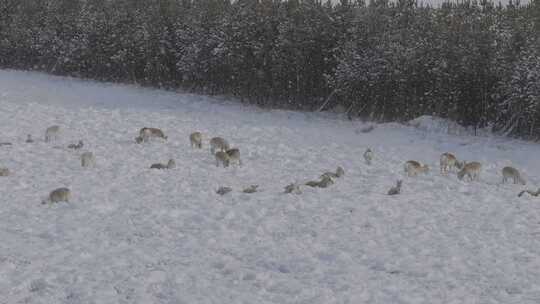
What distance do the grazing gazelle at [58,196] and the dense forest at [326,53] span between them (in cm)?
1139

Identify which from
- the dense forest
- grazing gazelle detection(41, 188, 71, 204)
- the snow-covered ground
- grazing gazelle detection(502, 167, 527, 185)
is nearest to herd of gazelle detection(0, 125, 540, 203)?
grazing gazelle detection(502, 167, 527, 185)

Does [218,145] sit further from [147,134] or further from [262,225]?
[262,225]

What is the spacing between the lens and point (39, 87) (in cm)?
2448

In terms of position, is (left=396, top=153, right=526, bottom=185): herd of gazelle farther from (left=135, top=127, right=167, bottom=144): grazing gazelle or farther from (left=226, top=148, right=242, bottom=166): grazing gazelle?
(left=135, top=127, right=167, bottom=144): grazing gazelle

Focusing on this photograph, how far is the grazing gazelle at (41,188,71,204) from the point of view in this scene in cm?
1027

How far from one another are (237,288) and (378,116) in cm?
1363

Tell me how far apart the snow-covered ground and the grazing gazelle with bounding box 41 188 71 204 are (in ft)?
0.50

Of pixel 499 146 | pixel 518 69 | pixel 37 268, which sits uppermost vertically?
pixel 518 69

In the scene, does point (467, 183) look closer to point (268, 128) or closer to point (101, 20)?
point (268, 128)

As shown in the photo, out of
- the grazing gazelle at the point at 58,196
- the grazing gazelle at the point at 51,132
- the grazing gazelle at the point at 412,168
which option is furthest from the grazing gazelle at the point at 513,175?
the grazing gazelle at the point at 51,132

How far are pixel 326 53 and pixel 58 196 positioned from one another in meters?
12.8

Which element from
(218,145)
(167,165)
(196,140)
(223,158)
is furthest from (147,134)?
(223,158)

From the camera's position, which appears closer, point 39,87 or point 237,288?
point 237,288

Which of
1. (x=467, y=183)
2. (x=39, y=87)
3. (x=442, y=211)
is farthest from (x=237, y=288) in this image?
(x=39, y=87)
